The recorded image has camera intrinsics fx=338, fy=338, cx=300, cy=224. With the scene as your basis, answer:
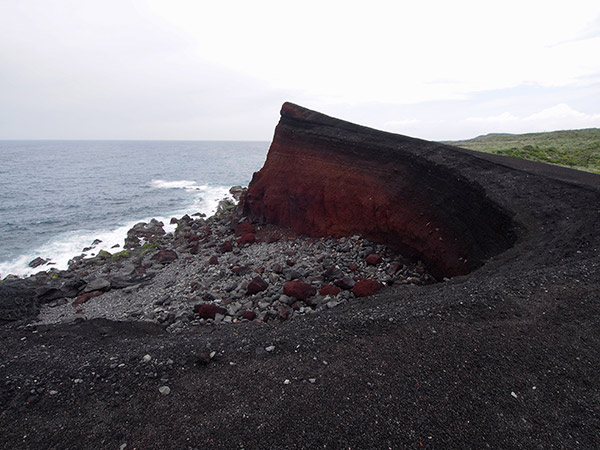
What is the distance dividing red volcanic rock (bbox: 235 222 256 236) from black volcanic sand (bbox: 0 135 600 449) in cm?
1228

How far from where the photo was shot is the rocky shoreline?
1052 cm

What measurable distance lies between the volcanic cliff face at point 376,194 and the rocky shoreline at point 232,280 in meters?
0.84

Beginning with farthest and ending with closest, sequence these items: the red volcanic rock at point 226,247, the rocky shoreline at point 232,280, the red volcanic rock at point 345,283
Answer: the red volcanic rock at point 226,247
the red volcanic rock at point 345,283
the rocky shoreline at point 232,280

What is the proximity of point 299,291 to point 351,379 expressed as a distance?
570 cm

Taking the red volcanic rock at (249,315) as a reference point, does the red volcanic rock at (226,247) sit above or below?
below

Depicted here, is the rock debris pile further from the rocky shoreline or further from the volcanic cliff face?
the volcanic cliff face

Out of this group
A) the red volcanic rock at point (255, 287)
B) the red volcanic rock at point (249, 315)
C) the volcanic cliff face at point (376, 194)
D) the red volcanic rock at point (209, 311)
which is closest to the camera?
the red volcanic rock at point (249, 315)

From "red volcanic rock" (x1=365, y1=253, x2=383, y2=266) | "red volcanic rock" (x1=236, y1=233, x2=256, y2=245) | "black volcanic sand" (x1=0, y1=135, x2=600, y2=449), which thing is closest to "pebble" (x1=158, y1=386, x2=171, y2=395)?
"black volcanic sand" (x1=0, y1=135, x2=600, y2=449)

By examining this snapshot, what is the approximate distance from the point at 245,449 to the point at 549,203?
38.9 feet

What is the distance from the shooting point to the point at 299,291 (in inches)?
424

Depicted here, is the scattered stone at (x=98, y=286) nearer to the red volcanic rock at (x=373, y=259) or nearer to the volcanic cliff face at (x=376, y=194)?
the volcanic cliff face at (x=376, y=194)

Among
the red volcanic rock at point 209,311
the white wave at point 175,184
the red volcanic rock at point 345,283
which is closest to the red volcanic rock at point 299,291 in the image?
the red volcanic rock at point 345,283

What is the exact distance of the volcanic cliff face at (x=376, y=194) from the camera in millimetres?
11758

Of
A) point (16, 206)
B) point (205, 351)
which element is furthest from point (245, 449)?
point (16, 206)
